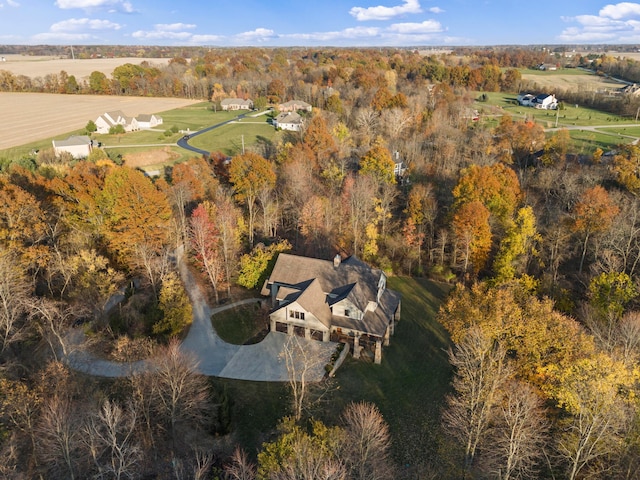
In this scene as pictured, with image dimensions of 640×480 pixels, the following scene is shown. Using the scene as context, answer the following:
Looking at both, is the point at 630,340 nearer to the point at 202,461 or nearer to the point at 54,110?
the point at 202,461

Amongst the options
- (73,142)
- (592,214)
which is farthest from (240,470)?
(73,142)

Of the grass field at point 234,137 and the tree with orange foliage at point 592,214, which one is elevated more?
the grass field at point 234,137

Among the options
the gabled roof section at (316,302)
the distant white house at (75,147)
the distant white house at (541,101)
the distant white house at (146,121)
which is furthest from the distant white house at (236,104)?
the gabled roof section at (316,302)

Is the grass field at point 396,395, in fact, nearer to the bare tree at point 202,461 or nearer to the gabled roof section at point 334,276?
the bare tree at point 202,461

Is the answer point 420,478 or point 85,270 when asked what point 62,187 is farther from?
point 420,478

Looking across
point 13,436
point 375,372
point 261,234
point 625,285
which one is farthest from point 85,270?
point 625,285
